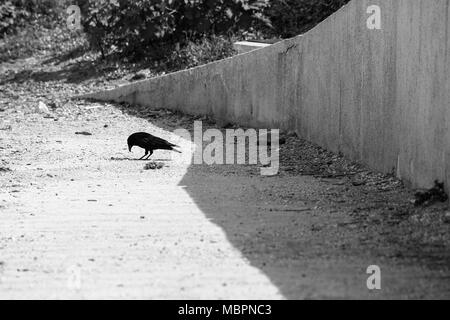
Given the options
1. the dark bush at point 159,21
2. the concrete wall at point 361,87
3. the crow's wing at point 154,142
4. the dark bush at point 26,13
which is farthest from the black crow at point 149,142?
the dark bush at point 26,13

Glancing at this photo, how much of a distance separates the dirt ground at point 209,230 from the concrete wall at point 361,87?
0.34 metres

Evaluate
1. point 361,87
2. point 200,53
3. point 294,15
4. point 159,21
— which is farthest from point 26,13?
point 361,87

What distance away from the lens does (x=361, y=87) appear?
34.3 feet

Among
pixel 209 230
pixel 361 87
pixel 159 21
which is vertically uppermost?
pixel 159 21

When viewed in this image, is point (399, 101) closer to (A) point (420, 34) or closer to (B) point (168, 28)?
(A) point (420, 34)

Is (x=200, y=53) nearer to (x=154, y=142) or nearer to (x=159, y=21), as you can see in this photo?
(x=159, y=21)

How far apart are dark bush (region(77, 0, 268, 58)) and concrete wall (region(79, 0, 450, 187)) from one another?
353cm

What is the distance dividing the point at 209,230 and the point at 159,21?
15113 millimetres

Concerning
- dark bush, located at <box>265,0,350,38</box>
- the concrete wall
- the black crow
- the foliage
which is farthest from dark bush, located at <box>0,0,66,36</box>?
the black crow

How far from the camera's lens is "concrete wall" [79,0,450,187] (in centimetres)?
783

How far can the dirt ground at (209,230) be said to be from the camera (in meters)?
5.53

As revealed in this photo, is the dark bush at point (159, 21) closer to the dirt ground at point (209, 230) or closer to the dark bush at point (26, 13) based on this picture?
the dark bush at point (26, 13)

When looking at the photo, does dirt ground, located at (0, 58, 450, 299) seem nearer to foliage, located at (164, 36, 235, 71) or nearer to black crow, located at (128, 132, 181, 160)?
black crow, located at (128, 132, 181, 160)

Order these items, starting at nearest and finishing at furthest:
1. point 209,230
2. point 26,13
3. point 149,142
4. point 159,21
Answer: point 209,230
point 149,142
point 159,21
point 26,13
